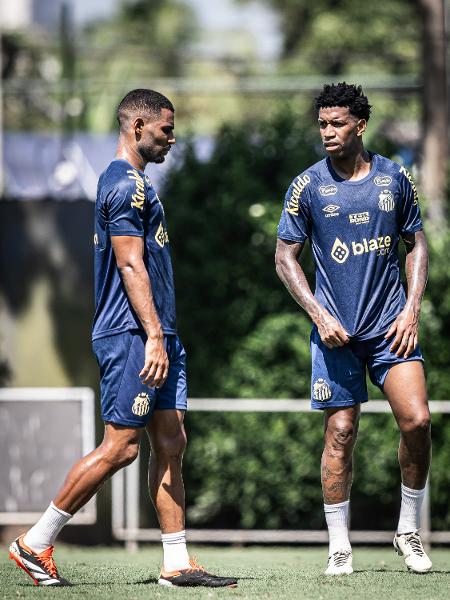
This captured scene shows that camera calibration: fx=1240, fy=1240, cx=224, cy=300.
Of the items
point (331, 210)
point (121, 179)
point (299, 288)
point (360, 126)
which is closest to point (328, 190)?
point (331, 210)

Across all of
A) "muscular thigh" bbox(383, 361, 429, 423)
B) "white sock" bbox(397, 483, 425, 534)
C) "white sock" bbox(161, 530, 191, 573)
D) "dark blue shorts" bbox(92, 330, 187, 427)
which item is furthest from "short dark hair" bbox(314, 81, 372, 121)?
"white sock" bbox(161, 530, 191, 573)

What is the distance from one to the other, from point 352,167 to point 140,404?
5.66 feet

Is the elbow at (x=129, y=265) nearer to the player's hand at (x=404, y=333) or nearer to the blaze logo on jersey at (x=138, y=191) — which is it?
the blaze logo on jersey at (x=138, y=191)

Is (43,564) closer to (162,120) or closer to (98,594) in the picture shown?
(98,594)

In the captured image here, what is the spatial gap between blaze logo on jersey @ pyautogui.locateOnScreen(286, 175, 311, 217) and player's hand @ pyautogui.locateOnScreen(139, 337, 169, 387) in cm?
118

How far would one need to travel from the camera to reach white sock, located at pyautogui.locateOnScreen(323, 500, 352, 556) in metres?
6.50

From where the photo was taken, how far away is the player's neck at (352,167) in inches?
258

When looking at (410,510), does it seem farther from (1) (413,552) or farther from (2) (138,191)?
(2) (138,191)

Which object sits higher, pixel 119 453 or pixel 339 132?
pixel 339 132

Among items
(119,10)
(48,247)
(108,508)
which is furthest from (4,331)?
(119,10)

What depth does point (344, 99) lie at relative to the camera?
21.5 ft

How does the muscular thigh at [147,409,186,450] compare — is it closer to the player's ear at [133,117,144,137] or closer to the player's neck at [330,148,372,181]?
the player's ear at [133,117,144,137]

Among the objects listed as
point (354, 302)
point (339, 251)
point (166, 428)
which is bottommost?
point (166, 428)

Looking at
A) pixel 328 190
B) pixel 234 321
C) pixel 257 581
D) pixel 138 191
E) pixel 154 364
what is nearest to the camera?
pixel 154 364
